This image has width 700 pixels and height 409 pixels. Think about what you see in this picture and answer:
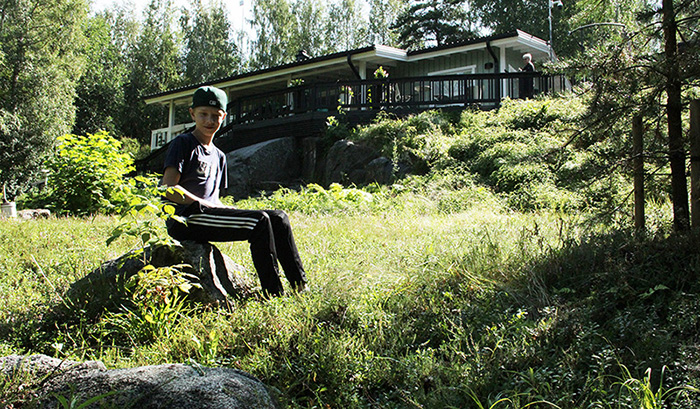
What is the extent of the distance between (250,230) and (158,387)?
198 cm

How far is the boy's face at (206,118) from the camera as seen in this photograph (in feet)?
15.5

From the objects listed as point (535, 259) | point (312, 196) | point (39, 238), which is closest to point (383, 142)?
point (312, 196)

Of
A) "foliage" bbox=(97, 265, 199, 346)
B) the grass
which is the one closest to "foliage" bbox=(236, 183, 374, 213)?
the grass

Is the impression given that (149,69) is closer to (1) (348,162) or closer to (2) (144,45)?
(2) (144,45)

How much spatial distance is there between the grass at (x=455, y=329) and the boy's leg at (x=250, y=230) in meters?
0.23

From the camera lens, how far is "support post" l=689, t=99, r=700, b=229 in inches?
188

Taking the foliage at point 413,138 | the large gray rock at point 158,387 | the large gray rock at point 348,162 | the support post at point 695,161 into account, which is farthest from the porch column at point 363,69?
the large gray rock at point 158,387

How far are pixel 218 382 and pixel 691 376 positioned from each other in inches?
88.1

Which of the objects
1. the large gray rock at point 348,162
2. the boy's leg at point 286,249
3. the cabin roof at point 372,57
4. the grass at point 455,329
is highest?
the cabin roof at point 372,57

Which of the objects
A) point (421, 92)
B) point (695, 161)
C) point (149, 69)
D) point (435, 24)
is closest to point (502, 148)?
point (421, 92)

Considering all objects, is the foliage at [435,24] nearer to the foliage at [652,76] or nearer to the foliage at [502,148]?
the foliage at [502,148]

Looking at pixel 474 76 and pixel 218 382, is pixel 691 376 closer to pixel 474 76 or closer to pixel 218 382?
pixel 218 382

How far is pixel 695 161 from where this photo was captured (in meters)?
4.83

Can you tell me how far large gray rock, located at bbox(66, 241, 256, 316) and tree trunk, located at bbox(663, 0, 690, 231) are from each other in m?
3.55
